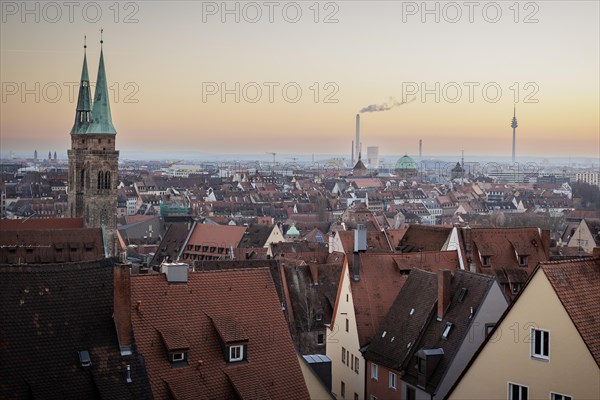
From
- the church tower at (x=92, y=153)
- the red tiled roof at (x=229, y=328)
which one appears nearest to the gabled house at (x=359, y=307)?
the red tiled roof at (x=229, y=328)

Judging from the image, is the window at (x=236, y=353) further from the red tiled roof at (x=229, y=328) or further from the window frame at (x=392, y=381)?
the window frame at (x=392, y=381)

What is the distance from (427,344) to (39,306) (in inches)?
567

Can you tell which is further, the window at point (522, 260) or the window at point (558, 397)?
the window at point (522, 260)

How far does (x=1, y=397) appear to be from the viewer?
19.8m

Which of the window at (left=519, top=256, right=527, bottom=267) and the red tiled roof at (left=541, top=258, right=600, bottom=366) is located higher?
the red tiled roof at (left=541, top=258, right=600, bottom=366)

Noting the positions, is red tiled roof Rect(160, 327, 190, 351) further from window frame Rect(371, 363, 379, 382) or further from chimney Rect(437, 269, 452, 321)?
window frame Rect(371, 363, 379, 382)

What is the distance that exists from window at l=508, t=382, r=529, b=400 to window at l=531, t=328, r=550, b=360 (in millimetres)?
1046

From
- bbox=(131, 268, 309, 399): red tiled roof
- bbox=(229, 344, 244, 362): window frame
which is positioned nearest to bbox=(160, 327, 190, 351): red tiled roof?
bbox=(131, 268, 309, 399): red tiled roof

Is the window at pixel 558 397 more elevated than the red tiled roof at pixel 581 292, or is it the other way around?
the red tiled roof at pixel 581 292

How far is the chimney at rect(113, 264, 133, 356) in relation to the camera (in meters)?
22.4

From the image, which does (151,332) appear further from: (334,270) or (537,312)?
(334,270)

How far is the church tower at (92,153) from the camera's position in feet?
321

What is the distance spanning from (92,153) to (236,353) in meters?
78.4

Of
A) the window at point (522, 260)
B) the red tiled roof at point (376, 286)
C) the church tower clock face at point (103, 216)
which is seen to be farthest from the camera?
the church tower clock face at point (103, 216)
